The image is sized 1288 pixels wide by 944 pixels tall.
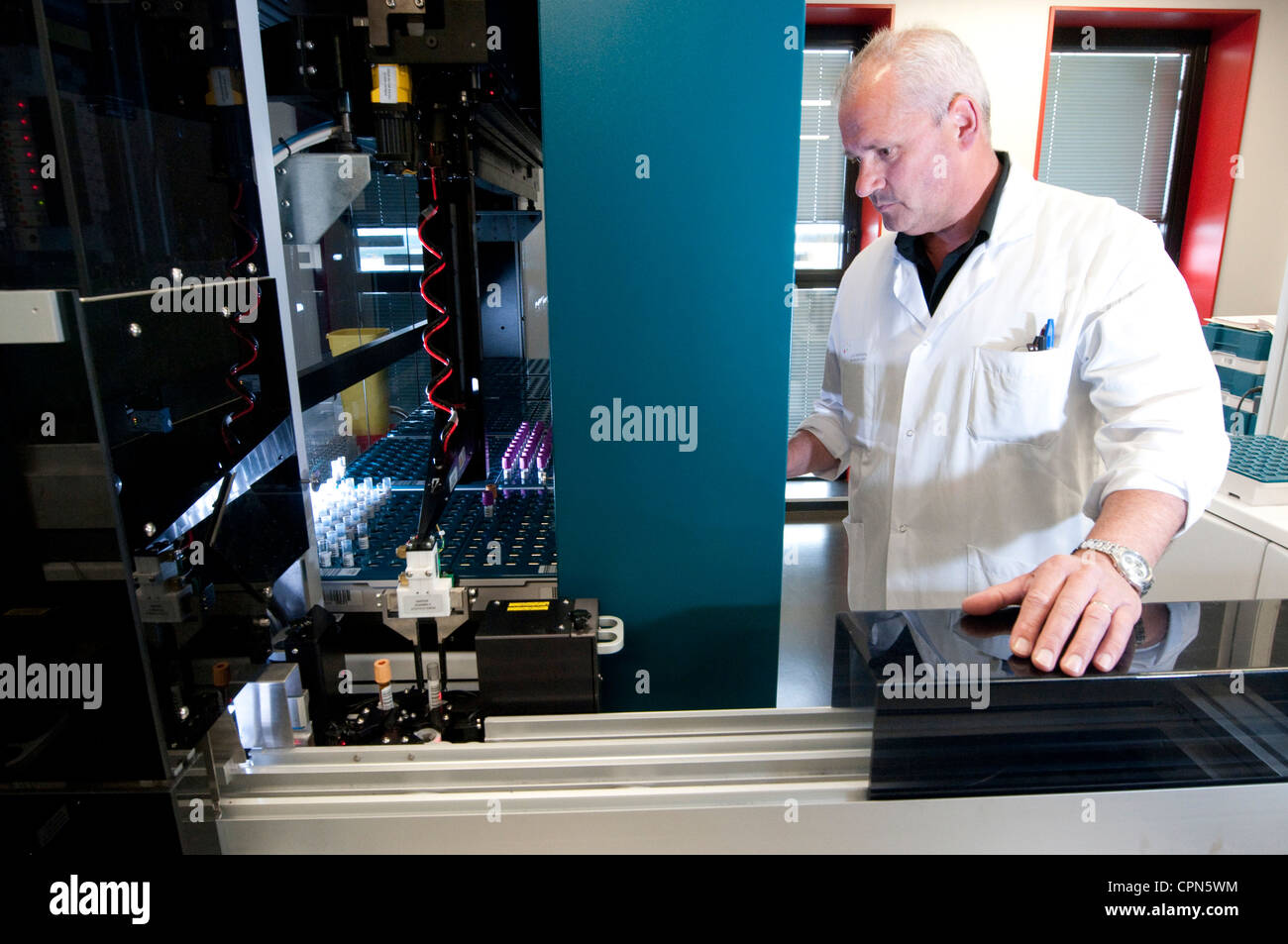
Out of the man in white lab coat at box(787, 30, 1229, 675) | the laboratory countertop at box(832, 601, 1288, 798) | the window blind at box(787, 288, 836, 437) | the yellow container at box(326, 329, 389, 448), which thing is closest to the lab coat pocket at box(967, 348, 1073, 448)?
the man in white lab coat at box(787, 30, 1229, 675)

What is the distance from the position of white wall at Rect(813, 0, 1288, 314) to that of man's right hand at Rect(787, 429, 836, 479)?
10.7 feet

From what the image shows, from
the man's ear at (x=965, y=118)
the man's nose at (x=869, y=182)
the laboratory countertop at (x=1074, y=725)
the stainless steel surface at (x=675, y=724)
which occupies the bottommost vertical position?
the stainless steel surface at (x=675, y=724)

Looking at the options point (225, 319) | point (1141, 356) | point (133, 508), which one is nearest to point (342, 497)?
point (225, 319)

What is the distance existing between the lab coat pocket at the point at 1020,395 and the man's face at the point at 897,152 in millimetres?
298

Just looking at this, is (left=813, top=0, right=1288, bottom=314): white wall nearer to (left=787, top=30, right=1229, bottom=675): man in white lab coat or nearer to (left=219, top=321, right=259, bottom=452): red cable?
(left=787, top=30, right=1229, bottom=675): man in white lab coat

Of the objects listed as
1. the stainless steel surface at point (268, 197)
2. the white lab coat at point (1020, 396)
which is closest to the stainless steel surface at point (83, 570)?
the stainless steel surface at point (268, 197)

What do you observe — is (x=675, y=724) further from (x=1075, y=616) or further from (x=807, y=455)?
(x=807, y=455)

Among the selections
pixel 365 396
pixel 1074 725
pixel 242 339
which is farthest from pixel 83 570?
pixel 365 396

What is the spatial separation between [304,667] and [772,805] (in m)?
0.74

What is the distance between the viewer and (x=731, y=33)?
1159 mm

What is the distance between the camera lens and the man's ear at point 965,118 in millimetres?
1364

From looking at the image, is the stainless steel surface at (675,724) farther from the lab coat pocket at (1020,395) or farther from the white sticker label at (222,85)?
the white sticker label at (222,85)
